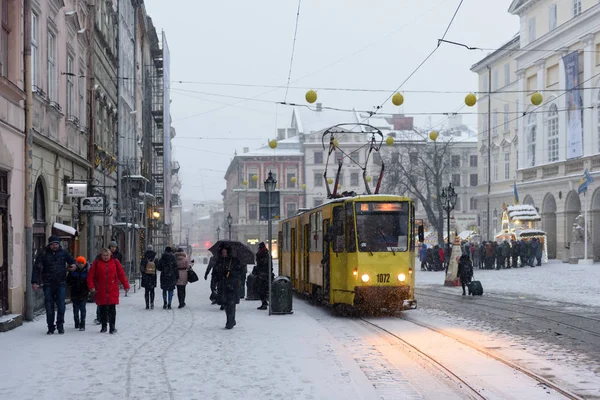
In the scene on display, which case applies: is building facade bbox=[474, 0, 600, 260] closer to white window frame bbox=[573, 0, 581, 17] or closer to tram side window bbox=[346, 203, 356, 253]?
white window frame bbox=[573, 0, 581, 17]

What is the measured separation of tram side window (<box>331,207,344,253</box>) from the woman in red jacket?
571cm

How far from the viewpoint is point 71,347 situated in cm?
1320

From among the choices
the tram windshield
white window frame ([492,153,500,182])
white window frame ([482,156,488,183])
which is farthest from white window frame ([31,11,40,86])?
white window frame ([482,156,488,183])

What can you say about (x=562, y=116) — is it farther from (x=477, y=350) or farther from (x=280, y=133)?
(x=280, y=133)

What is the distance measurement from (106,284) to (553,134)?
142 ft

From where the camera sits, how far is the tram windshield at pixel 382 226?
19125mm

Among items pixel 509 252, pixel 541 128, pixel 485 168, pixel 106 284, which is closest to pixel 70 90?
pixel 106 284

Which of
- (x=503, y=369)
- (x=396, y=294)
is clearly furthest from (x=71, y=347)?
(x=396, y=294)

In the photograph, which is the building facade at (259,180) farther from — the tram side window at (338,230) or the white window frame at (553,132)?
the tram side window at (338,230)

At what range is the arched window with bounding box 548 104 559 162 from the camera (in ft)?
175

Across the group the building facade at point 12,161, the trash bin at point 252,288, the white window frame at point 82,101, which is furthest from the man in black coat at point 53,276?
the white window frame at point 82,101

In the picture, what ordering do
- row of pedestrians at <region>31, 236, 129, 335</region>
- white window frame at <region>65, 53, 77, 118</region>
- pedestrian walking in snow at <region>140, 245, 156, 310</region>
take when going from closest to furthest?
row of pedestrians at <region>31, 236, 129, 335</region>, pedestrian walking in snow at <region>140, 245, 156, 310</region>, white window frame at <region>65, 53, 77, 118</region>

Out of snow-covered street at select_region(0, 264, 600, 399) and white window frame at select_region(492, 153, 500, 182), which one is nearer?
snow-covered street at select_region(0, 264, 600, 399)

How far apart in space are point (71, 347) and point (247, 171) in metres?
90.1
